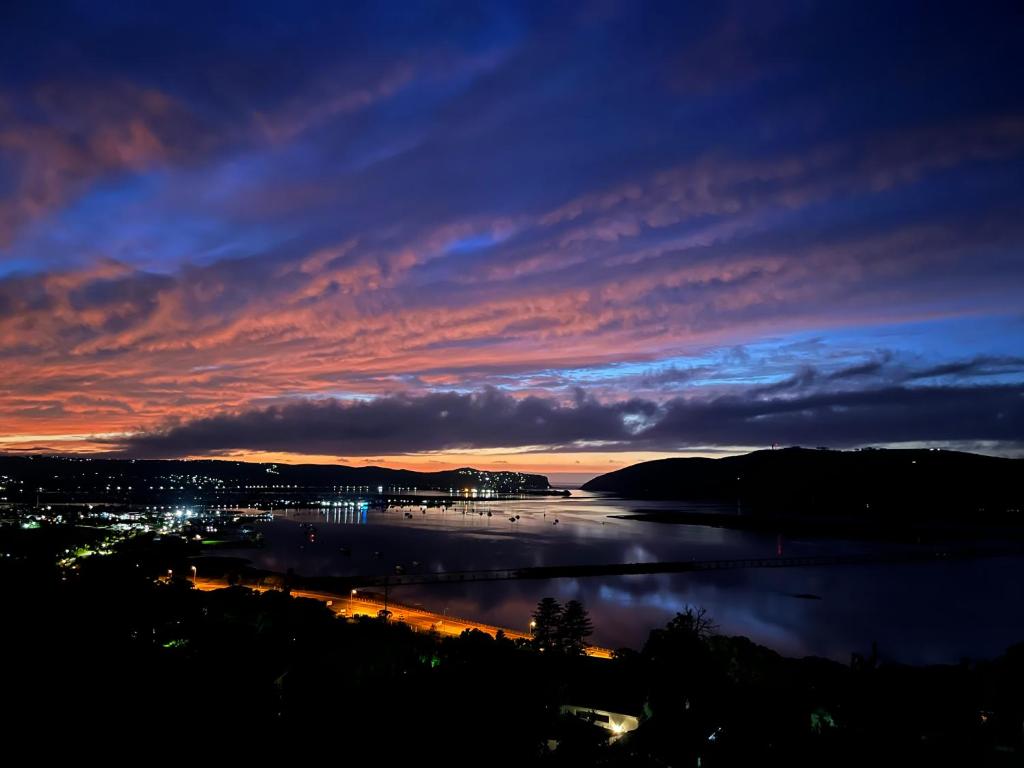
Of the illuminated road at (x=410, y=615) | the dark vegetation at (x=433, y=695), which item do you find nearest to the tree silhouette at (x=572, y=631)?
the illuminated road at (x=410, y=615)

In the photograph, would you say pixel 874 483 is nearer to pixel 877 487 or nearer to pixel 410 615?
pixel 877 487

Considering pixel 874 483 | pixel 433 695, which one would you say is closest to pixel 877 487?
pixel 874 483

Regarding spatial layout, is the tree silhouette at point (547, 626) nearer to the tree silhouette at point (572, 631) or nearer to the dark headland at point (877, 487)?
the tree silhouette at point (572, 631)

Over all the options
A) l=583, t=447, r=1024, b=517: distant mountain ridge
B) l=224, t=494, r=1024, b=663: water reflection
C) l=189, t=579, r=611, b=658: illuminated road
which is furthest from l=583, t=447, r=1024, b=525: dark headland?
l=189, t=579, r=611, b=658: illuminated road

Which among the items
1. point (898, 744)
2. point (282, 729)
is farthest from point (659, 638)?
point (282, 729)

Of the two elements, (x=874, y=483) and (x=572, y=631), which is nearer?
(x=572, y=631)

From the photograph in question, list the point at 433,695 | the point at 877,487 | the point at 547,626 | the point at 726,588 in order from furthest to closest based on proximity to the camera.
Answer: the point at 877,487, the point at 726,588, the point at 547,626, the point at 433,695
